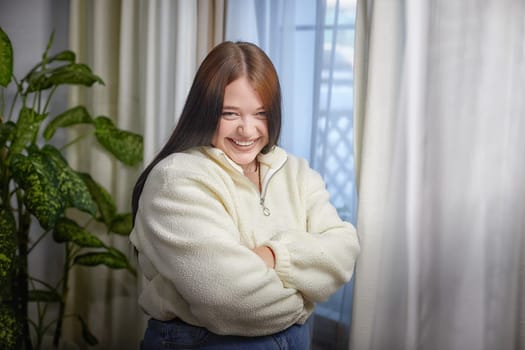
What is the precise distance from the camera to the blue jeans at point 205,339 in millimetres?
1255

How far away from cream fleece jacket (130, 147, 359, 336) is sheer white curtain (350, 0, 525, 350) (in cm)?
34

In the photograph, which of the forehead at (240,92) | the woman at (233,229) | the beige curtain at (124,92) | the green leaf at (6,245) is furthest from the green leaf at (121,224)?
the forehead at (240,92)

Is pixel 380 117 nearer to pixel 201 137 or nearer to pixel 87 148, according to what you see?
pixel 201 137

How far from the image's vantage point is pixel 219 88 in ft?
4.25

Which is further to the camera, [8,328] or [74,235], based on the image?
[74,235]

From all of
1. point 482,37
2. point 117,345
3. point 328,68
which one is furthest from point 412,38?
point 117,345

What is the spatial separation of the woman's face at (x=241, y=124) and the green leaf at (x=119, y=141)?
1.02 meters

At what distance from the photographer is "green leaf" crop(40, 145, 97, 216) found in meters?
1.83

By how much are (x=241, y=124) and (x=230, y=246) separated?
280 millimetres

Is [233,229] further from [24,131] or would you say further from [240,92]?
[24,131]

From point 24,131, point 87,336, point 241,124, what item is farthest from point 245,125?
point 87,336

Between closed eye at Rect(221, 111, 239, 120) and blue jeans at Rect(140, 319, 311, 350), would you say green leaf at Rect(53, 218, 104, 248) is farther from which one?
closed eye at Rect(221, 111, 239, 120)

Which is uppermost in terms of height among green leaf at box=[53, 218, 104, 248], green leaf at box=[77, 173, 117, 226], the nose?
the nose

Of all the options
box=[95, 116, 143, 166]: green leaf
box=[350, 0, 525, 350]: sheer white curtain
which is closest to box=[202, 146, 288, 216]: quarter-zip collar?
box=[350, 0, 525, 350]: sheer white curtain
